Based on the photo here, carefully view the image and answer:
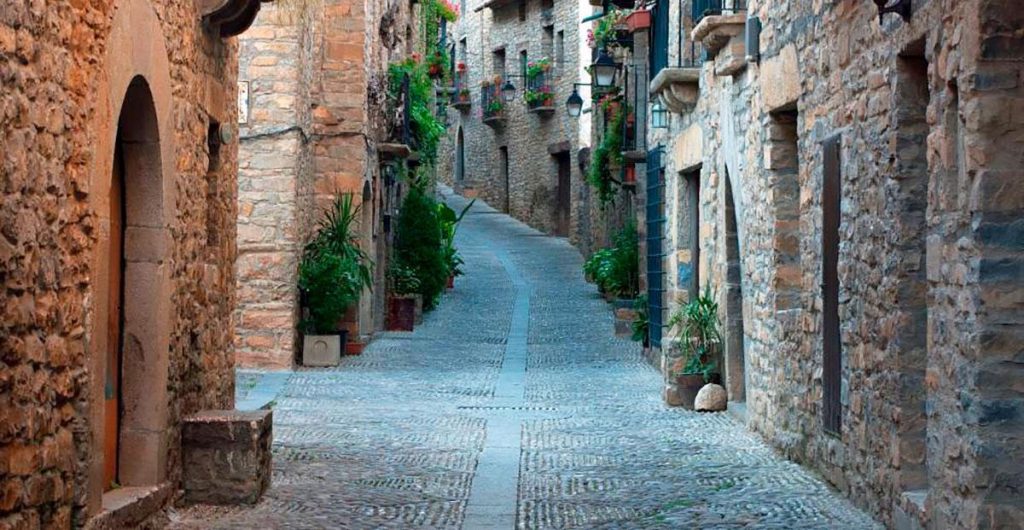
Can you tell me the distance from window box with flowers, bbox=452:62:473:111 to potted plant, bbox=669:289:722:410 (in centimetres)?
3417

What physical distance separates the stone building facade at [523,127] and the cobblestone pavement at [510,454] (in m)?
16.5

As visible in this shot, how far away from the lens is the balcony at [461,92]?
46938 mm

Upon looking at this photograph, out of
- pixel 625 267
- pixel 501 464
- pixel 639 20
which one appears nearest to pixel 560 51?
pixel 625 267

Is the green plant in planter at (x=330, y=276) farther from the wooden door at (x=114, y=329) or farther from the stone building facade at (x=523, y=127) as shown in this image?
the stone building facade at (x=523, y=127)

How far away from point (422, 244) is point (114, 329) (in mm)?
18150

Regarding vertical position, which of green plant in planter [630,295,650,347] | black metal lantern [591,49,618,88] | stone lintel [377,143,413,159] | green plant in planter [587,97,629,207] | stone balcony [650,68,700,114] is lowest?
green plant in planter [630,295,650,347]

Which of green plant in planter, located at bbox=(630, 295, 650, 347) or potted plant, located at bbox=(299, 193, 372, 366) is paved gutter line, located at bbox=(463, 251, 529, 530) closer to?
green plant in planter, located at bbox=(630, 295, 650, 347)

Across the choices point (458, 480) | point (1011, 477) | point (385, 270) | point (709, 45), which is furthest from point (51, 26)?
point (385, 270)

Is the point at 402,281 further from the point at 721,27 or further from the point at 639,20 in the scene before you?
the point at 721,27

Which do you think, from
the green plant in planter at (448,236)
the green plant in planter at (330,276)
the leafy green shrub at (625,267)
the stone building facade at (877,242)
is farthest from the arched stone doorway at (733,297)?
the green plant in planter at (448,236)

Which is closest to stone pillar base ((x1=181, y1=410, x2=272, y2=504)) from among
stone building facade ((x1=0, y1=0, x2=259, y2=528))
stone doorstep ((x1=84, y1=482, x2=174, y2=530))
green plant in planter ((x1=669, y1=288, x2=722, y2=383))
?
stone building facade ((x1=0, y1=0, x2=259, y2=528))

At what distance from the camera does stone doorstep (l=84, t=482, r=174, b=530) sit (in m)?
6.09

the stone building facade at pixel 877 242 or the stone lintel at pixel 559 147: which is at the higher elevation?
the stone lintel at pixel 559 147

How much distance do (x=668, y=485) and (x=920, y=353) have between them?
82.1 inches
